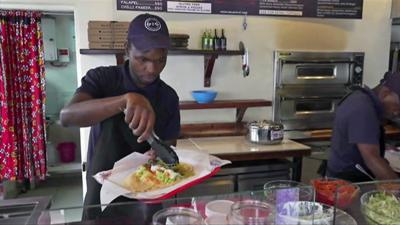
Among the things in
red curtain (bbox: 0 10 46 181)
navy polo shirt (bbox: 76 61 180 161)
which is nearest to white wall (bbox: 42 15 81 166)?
red curtain (bbox: 0 10 46 181)

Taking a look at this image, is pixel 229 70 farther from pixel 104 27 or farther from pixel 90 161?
pixel 90 161

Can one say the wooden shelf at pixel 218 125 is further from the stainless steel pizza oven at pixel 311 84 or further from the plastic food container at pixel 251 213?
the plastic food container at pixel 251 213

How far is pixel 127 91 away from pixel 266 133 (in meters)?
1.80

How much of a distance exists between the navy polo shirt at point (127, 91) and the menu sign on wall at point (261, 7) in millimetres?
1743

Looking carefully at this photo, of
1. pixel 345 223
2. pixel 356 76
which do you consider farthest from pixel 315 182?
pixel 356 76

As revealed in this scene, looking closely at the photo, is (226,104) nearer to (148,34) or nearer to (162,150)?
(148,34)

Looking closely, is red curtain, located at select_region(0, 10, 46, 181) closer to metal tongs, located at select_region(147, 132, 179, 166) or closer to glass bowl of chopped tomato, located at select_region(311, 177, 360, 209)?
metal tongs, located at select_region(147, 132, 179, 166)

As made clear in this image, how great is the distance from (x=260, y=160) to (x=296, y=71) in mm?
1118

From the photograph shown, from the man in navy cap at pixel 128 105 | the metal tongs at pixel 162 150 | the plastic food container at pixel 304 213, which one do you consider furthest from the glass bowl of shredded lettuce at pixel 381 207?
the man in navy cap at pixel 128 105

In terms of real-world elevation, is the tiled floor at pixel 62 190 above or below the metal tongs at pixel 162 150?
below

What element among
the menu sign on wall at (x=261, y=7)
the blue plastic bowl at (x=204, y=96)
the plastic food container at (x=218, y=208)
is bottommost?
the plastic food container at (x=218, y=208)

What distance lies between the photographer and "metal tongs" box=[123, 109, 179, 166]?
1.24 metres

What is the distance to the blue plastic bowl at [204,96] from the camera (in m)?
3.34

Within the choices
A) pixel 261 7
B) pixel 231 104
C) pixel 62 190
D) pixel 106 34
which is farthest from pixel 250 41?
pixel 62 190
